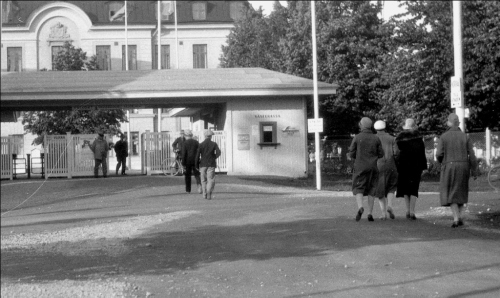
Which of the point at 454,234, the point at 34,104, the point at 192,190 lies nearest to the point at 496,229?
the point at 454,234

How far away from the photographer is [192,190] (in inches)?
1028

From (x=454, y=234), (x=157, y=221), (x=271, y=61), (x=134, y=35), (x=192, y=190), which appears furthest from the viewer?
(x=134, y=35)

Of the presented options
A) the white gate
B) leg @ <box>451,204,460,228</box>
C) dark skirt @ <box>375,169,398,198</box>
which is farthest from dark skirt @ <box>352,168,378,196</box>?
the white gate

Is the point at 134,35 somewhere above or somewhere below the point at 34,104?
above

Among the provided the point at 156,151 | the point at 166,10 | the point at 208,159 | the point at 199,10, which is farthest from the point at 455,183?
the point at 199,10

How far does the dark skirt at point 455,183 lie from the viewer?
47.4 feet

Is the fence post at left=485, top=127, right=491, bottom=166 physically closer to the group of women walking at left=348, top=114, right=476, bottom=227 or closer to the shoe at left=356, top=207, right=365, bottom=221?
the group of women walking at left=348, top=114, right=476, bottom=227

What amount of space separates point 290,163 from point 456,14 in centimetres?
1674

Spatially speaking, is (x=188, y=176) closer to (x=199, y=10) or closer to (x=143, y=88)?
(x=143, y=88)

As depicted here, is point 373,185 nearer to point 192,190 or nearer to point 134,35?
point 192,190

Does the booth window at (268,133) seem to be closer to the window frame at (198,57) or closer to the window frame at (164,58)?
the window frame at (164,58)

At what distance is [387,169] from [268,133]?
1931 centimetres

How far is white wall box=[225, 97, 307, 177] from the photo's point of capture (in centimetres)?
3466

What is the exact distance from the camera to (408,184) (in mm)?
15688
